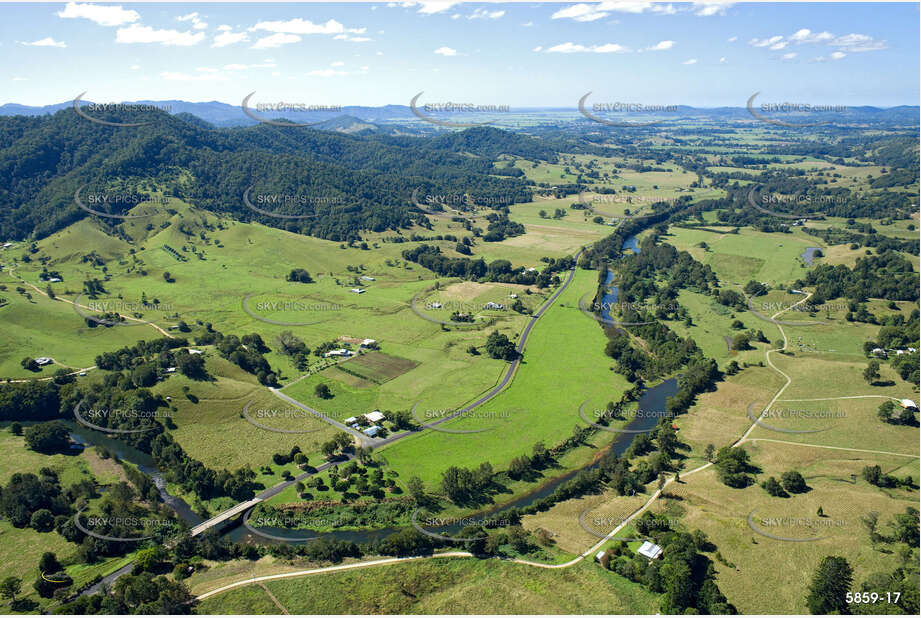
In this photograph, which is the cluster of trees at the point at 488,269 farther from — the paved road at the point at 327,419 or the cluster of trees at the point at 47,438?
the cluster of trees at the point at 47,438

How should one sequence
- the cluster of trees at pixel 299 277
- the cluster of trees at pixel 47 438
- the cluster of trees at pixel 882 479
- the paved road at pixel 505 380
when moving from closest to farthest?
the cluster of trees at pixel 882 479 → the cluster of trees at pixel 47 438 → the paved road at pixel 505 380 → the cluster of trees at pixel 299 277

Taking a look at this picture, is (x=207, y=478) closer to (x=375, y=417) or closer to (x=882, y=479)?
(x=375, y=417)

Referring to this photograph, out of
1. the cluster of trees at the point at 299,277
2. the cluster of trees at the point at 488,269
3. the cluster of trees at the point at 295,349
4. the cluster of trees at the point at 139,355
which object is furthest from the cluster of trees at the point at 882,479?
the cluster of trees at the point at 299,277

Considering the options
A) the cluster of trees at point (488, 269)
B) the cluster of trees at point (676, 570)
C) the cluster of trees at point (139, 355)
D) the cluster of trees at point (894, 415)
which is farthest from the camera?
the cluster of trees at point (488, 269)

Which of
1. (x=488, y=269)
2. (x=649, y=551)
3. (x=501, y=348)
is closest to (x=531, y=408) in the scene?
(x=501, y=348)

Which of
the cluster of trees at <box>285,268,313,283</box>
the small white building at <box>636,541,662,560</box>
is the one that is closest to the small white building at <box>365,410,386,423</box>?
the small white building at <box>636,541,662,560</box>

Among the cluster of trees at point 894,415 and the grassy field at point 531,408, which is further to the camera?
the cluster of trees at point 894,415

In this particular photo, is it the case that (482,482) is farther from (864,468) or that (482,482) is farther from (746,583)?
(864,468)
